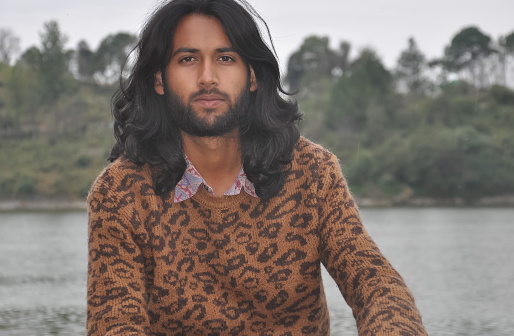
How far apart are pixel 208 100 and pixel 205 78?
0.09m

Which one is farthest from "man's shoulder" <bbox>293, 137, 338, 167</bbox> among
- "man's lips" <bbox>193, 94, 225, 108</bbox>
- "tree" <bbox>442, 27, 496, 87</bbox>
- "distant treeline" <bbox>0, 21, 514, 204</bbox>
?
"tree" <bbox>442, 27, 496, 87</bbox>

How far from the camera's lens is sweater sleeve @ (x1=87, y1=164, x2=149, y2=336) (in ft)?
7.10

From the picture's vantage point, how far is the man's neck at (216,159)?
244cm

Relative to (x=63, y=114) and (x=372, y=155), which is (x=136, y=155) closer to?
(x=372, y=155)

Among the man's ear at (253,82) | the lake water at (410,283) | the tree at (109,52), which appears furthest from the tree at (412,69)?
the man's ear at (253,82)

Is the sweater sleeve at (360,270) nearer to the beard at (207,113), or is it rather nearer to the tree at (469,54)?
the beard at (207,113)

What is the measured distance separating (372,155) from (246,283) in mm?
61484

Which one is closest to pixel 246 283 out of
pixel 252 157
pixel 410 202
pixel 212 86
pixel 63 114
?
pixel 252 157

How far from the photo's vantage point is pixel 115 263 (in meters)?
2.21

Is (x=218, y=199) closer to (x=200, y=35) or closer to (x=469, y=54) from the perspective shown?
(x=200, y=35)

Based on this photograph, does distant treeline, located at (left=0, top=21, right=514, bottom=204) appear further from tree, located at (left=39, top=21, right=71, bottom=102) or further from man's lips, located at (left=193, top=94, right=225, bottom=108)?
man's lips, located at (left=193, top=94, right=225, bottom=108)

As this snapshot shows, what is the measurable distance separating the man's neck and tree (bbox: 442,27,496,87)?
75174 mm

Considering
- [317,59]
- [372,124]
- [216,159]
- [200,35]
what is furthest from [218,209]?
[317,59]

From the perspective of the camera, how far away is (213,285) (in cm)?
234
